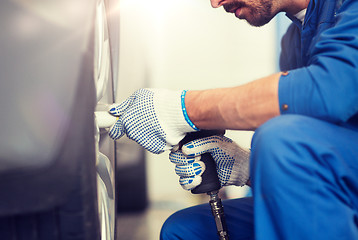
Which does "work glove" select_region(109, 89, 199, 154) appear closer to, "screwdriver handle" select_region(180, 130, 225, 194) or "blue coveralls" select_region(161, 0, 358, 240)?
"screwdriver handle" select_region(180, 130, 225, 194)

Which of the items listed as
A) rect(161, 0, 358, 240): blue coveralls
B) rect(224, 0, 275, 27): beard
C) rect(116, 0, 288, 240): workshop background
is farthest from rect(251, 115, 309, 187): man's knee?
rect(116, 0, 288, 240): workshop background

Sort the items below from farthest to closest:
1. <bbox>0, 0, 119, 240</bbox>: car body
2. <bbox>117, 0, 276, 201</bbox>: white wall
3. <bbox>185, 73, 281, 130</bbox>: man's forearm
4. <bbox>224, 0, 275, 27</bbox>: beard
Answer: <bbox>117, 0, 276, 201</bbox>: white wall, <bbox>224, 0, 275, 27</bbox>: beard, <bbox>185, 73, 281, 130</bbox>: man's forearm, <bbox>0, 0, 119, 240</bbox>: car body

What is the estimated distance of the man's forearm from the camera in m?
0.62

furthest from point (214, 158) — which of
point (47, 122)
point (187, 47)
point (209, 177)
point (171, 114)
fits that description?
point (187, 47)

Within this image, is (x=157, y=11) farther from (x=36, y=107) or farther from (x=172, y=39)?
(x=36, y=107)

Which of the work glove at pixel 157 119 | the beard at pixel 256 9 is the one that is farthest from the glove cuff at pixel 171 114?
the beard at pixel 256 9

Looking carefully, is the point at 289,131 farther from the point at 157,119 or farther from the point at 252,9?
the point at 252,9

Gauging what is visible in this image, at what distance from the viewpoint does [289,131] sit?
0.54 m

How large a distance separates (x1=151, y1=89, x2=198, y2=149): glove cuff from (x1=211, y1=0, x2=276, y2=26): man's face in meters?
0.52

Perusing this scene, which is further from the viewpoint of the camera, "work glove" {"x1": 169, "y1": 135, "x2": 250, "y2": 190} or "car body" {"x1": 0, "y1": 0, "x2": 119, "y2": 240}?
"work glove" {"x1": 169, "y1": 135, "x2": 250, "y2": 190}

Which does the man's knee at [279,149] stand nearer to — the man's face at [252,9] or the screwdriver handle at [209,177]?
the screwdriver handle at [209,177]

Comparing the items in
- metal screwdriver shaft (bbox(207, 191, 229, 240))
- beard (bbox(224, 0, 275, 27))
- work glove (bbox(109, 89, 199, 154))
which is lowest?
metal screwdriver shaft (bbox(207, 191, 229, 240))

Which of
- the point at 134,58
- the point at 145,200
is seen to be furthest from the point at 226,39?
the point at 145,200

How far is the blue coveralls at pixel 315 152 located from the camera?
511 mm
